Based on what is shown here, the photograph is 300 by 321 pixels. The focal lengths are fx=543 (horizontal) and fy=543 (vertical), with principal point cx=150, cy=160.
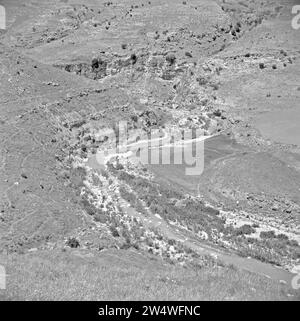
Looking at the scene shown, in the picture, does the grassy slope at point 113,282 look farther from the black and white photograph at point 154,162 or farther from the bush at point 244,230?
the bush at point 244,230

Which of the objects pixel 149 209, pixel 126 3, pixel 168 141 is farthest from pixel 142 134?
pixel 126 3

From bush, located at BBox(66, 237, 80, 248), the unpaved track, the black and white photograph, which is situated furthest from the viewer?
the unpaved track

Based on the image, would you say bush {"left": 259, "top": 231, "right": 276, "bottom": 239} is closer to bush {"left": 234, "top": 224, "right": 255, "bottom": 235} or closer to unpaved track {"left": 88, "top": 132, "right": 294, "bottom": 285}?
bush {"left": 234, "top": 224, "right": 255, "bottom": 235}

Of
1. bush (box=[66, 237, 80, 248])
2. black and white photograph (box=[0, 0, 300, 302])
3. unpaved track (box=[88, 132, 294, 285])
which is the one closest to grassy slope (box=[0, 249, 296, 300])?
black and white photograph (box=[0, 0, 300, 302])

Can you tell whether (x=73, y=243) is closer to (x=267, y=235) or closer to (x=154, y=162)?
(x=267, y=235)

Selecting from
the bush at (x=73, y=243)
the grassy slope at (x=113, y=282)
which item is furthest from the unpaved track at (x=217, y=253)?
the bush at (x=73, y=243)

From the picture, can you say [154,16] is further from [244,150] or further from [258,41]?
[244,150]

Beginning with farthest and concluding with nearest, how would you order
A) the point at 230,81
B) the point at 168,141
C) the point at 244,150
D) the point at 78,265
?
the point at 230,81 → the point at 168,141 → the point at 244,150 → the point at 78,265

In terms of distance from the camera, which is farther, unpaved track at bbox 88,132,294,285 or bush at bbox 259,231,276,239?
bush at bbox 259,231,276,239
